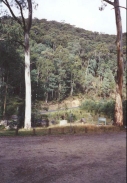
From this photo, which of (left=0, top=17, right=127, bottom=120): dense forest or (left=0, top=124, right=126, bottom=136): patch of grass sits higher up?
(left=0, top=17, right=127, bottom=120): dense forest

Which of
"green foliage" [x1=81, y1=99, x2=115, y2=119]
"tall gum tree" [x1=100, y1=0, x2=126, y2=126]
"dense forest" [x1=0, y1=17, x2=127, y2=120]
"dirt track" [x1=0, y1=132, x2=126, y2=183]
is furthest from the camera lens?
"green foliage" [x1=81, y1=99, x2=115, y2=119]

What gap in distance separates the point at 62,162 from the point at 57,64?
174 ft

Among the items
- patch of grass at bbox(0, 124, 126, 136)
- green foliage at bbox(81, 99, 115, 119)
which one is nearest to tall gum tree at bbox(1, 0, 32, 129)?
patch of grass at bbox(0, 124, 126, 136)

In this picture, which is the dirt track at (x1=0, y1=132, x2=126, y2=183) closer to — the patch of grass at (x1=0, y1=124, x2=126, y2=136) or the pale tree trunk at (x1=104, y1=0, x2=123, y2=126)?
the patch of grass at (x1=0, y1=124, x2=126, y2=136)

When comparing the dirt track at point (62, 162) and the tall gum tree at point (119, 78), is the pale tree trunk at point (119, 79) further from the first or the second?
the dirt track at point (62, 162)

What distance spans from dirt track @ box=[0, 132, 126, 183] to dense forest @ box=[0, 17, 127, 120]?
411 inches

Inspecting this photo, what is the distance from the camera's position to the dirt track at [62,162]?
4739 mm

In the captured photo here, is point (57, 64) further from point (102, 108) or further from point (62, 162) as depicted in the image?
point (62, 162)

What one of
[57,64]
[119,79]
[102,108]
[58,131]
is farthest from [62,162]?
[57,64]

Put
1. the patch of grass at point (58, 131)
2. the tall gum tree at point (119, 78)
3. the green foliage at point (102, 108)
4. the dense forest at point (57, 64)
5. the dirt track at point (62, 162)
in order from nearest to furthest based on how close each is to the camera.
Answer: the dirt track at point (62, 162) → the patch of grass at point (58, 131) → the tall gum tree at point (119, 78) → the dense forest at point (57, 64) → the green foliage at point (102, 108)

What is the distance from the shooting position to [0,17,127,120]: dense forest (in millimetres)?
21062

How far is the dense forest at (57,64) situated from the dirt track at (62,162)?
34.2 ft

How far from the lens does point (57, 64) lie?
2283 inches

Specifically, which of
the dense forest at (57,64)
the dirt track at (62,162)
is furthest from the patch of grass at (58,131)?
the dense forest at (57,64)
